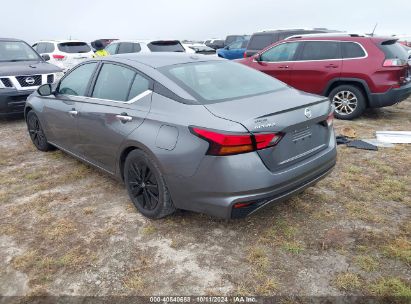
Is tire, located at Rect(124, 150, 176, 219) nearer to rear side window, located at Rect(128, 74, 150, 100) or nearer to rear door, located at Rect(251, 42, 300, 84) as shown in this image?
rear side window, located at Rect(128, 74, 150, 100)

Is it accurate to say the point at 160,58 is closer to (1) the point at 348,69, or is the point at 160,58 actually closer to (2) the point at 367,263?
(2) the point at 367,263

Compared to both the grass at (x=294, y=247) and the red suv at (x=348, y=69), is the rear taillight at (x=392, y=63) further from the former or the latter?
the grass at (x=294, y=247)

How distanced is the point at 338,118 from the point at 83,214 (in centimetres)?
561

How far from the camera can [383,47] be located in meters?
6.84

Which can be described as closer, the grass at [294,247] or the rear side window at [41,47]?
the grass at [294,247]

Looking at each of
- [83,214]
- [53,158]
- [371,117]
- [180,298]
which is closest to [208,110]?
[180,298]

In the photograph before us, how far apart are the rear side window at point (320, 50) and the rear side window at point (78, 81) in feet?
16.5

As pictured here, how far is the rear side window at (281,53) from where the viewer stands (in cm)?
802

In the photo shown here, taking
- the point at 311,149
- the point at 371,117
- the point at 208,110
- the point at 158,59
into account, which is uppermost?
the point at 158,59

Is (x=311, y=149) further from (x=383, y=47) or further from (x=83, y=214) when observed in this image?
(x=383, y=47)

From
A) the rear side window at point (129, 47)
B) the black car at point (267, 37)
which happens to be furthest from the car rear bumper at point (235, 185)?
the rear side window at point (129, 47)

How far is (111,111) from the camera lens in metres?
3.68

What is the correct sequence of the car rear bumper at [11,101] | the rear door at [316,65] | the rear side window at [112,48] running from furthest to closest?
the rear side window at [112,48] < the rear door at [316,65] < the car rear bumper at [11,101]

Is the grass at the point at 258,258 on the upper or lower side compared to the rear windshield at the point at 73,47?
lower
